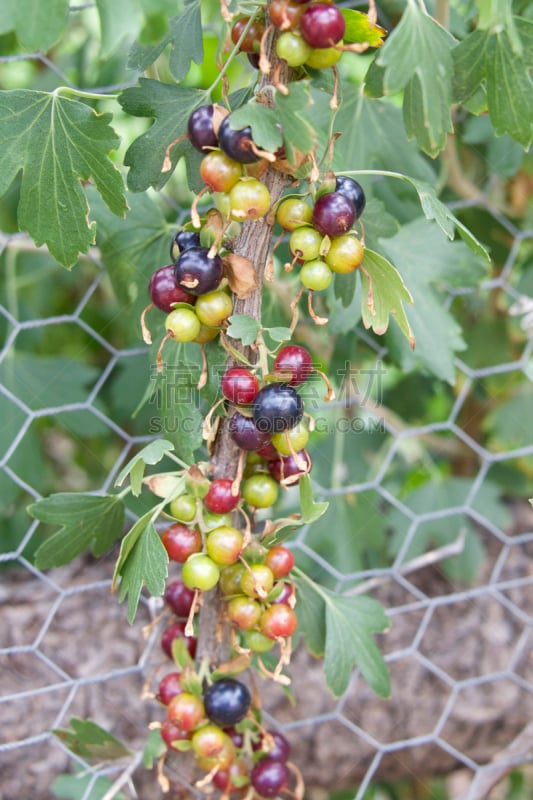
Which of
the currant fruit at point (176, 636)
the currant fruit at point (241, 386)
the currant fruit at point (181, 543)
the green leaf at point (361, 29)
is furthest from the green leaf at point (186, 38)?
the currant fruit at point (176, 636)

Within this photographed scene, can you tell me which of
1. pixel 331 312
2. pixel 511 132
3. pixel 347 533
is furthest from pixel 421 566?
pixel 511 132

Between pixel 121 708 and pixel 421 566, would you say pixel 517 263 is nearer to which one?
pixel 421 566

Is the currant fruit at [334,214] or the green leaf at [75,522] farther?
the green leaf at [75,522]

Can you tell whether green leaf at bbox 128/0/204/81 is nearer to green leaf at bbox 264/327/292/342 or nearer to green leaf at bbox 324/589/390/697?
green leaf at bbox 264/327/292/342

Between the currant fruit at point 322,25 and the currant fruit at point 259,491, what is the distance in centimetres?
29

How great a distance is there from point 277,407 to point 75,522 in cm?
23

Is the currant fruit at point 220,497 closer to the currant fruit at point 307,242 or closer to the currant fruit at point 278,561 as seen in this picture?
the currant fruit at point 278,561

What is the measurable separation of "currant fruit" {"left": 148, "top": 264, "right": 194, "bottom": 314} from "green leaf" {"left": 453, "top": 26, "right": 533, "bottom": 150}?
0.78 feet

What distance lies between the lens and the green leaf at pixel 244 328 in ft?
1.62

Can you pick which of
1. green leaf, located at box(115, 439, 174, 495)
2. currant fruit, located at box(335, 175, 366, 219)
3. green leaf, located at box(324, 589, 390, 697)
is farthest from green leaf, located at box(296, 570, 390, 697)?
currant fruit, located at box(335, 175, 366, 219)

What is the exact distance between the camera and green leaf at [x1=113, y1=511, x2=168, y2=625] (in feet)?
1.66

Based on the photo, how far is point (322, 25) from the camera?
0.45m

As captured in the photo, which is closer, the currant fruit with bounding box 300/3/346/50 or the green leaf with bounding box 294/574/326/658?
the currant fruit with bounding box 300/3/346/50

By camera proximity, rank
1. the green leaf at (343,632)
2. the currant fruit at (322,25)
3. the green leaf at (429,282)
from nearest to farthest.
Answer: the currant fruit at (322,25)
the green leaf at (343,632)
the green leaf at (429,282)
